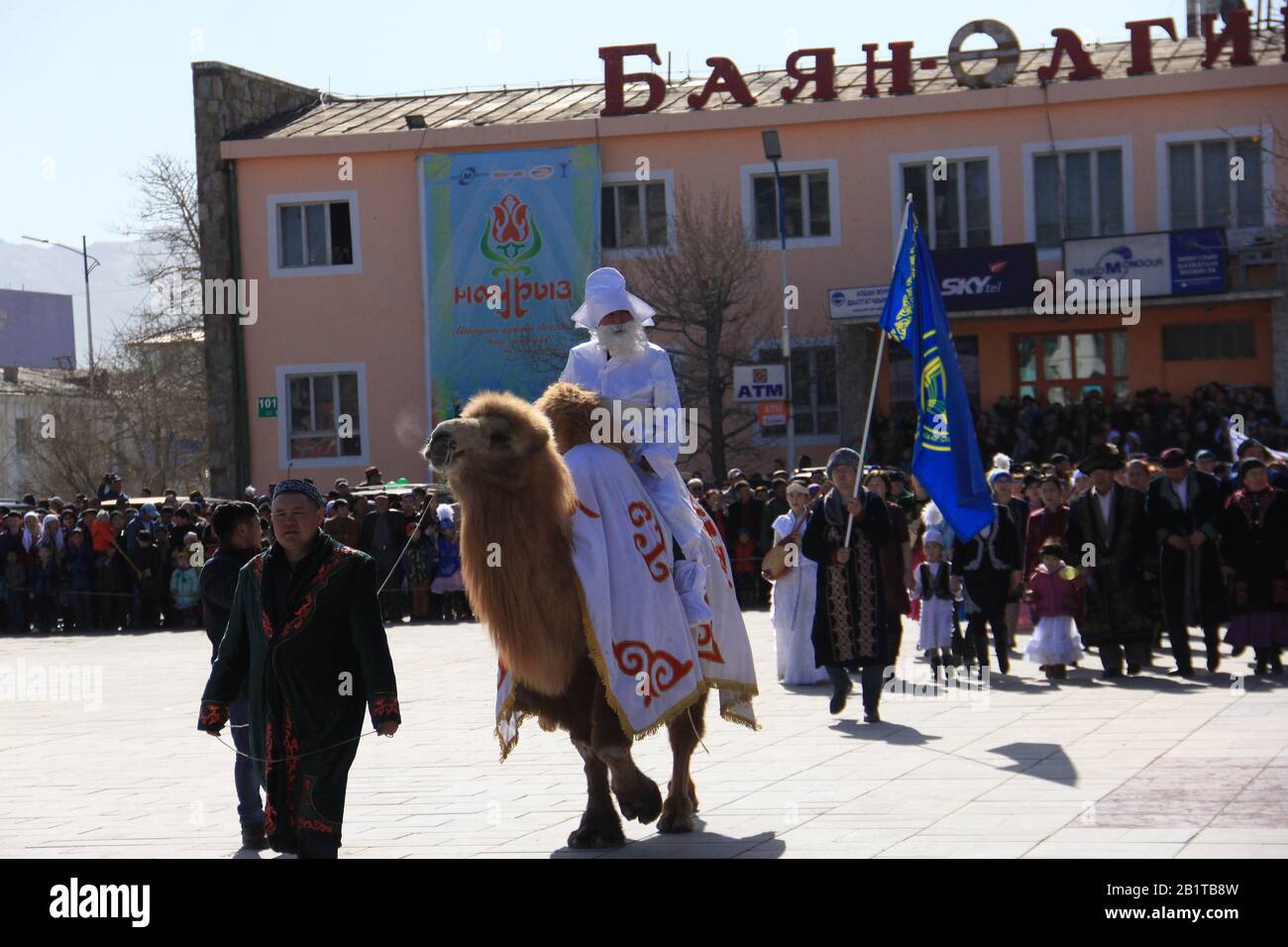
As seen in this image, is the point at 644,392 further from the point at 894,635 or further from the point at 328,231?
the point at 328,231

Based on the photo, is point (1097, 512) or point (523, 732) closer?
point (523, 732)

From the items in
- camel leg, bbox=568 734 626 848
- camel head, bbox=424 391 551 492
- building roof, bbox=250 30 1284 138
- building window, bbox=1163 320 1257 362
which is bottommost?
camel leg, bbox=568 734 626 848

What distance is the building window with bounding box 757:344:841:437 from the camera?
33406mm

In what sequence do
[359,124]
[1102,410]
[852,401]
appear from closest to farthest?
[1102,410] → [852,401] → [359,124]

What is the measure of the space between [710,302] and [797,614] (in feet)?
56.9

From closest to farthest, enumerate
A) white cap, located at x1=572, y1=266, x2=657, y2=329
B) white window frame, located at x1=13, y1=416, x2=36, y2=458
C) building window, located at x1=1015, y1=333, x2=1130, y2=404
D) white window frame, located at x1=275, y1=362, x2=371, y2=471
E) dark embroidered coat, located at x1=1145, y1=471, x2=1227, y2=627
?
white cap, located at x1=572, y1=266, x2=657, y2=329 < dark embroidered coat, located at x1=1145, y1=471, x2=1227, y2=627 < building window, located at x1=1015, y1=333, x2=1130, y2=404 < white window frame, located at x1=275, y1=362, x2=371, y2=471 < white window frame, located at x1=13, y1=416, x2=36, y2=458

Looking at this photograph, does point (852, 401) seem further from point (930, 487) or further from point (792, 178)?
point (930, 487)

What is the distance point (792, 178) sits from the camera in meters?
34.3

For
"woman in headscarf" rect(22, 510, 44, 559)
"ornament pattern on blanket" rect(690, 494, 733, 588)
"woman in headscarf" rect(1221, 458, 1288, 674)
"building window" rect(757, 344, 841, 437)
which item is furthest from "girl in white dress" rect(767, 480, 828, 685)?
"building window" rect(757, 344, 841, 437)

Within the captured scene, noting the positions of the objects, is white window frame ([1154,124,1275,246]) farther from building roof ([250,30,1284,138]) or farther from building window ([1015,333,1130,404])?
building window ([1015,333,1130,404])

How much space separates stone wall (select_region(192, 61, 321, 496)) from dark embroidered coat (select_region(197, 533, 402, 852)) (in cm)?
2899

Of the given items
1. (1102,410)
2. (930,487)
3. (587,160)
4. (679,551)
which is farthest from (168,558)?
(679,551)

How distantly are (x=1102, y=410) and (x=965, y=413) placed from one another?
17.2 m

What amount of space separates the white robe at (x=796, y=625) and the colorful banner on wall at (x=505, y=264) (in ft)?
62.4
